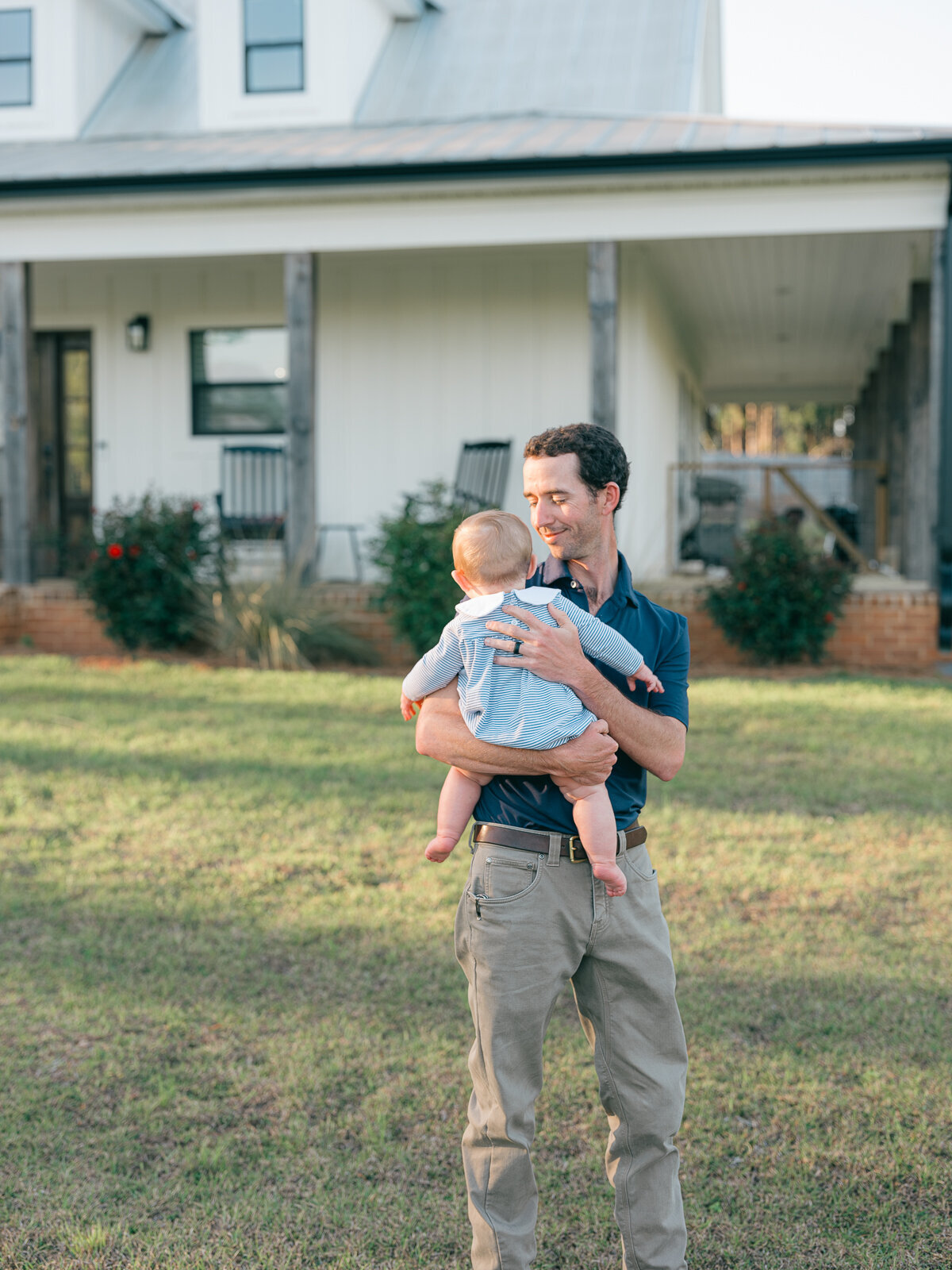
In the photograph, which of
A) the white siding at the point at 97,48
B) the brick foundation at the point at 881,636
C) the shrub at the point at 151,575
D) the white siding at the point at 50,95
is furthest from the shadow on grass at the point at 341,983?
the white siding at the point at 97,48

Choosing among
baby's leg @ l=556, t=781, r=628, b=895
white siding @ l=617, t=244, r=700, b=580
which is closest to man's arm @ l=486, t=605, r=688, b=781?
baby's leg @ l=556, t=781, r=628, b=895

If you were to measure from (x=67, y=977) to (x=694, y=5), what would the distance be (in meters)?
13.6

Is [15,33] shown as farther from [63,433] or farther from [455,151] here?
[455,151]

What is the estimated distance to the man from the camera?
83.1 inches

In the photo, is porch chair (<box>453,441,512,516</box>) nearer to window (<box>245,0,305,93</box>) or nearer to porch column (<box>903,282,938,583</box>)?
porch column (<box>903,282,938,583</box>)

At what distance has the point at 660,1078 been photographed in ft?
7.16

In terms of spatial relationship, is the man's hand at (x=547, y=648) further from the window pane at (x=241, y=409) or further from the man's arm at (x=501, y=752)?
the window pane at (x=241, y=409)

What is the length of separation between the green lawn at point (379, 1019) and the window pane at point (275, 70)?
26.7 ft

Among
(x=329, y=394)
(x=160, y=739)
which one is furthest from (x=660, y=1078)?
(x=329, y=394)

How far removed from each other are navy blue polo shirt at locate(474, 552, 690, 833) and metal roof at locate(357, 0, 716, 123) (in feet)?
36.4

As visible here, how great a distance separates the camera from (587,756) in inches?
81.0

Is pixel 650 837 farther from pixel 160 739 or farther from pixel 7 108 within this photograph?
pixel 7 108

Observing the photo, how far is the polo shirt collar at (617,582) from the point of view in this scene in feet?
7.30

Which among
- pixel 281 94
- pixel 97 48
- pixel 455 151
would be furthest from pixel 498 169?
pixel 97 48
